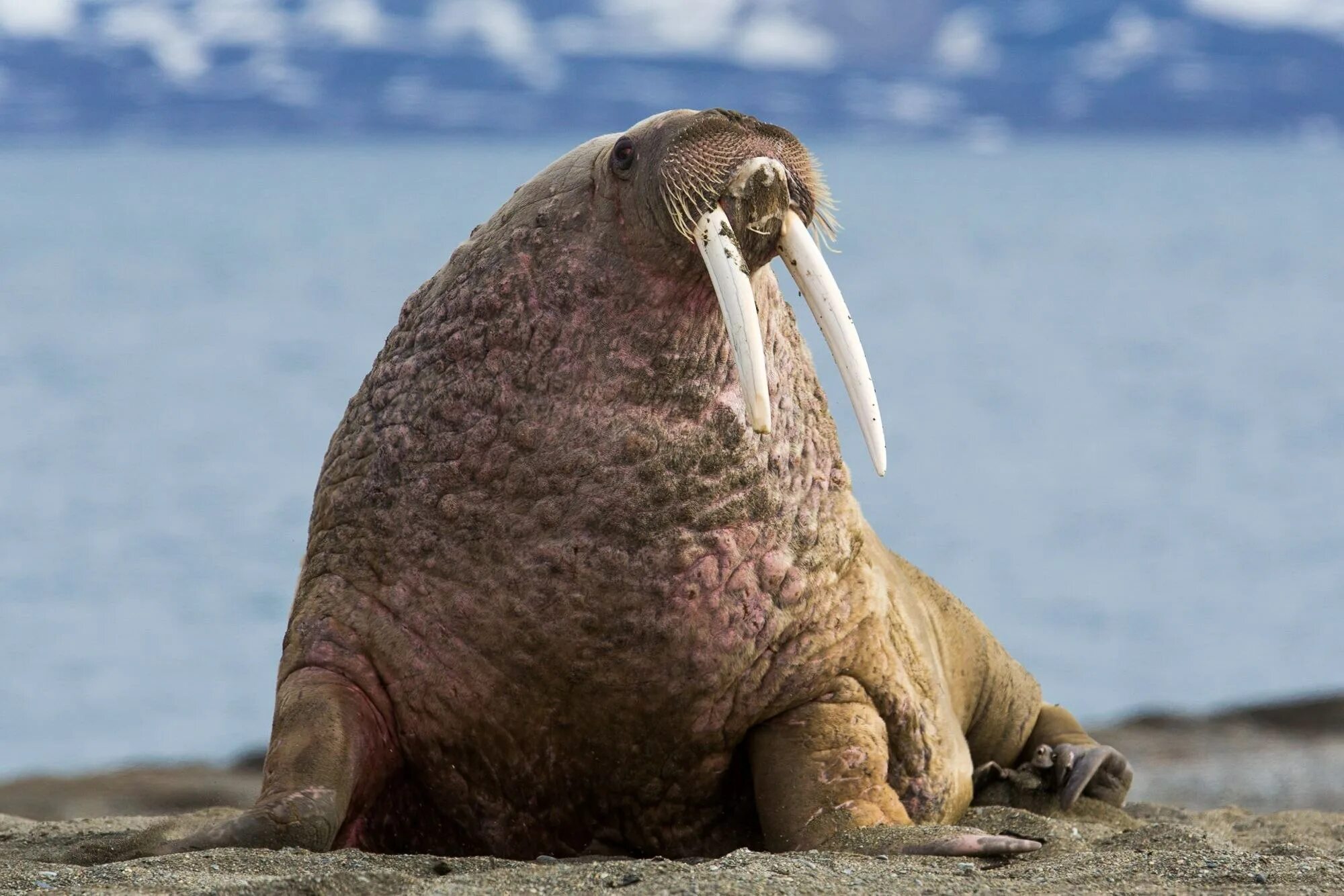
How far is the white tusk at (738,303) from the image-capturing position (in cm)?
409

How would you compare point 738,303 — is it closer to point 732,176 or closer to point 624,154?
point 732,176

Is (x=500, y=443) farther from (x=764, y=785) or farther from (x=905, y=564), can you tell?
(x=905, y=564)

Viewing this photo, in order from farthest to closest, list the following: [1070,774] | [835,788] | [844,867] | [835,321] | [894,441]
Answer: [894,441]
[1070,774]
[835,788]
[835,321]
[844,867]

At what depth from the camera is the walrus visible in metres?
4.38

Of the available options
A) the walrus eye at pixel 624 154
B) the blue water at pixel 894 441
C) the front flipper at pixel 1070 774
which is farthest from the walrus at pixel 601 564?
the blue water at pixel 894 441

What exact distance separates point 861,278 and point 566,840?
52.8 meters

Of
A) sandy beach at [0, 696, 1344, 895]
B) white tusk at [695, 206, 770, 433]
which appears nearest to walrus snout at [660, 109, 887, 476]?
white tusk at [695, 206, 770, 433]

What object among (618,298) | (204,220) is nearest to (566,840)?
Result: (618,298)

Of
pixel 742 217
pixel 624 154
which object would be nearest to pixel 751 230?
pixel 742 217

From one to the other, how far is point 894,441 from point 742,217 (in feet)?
85.3

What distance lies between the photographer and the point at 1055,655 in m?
18.6

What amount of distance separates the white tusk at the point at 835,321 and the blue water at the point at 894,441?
9.12 metres

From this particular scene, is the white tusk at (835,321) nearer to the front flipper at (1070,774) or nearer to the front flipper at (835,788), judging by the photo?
the front flipper at (835,788)

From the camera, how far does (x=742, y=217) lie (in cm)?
429
